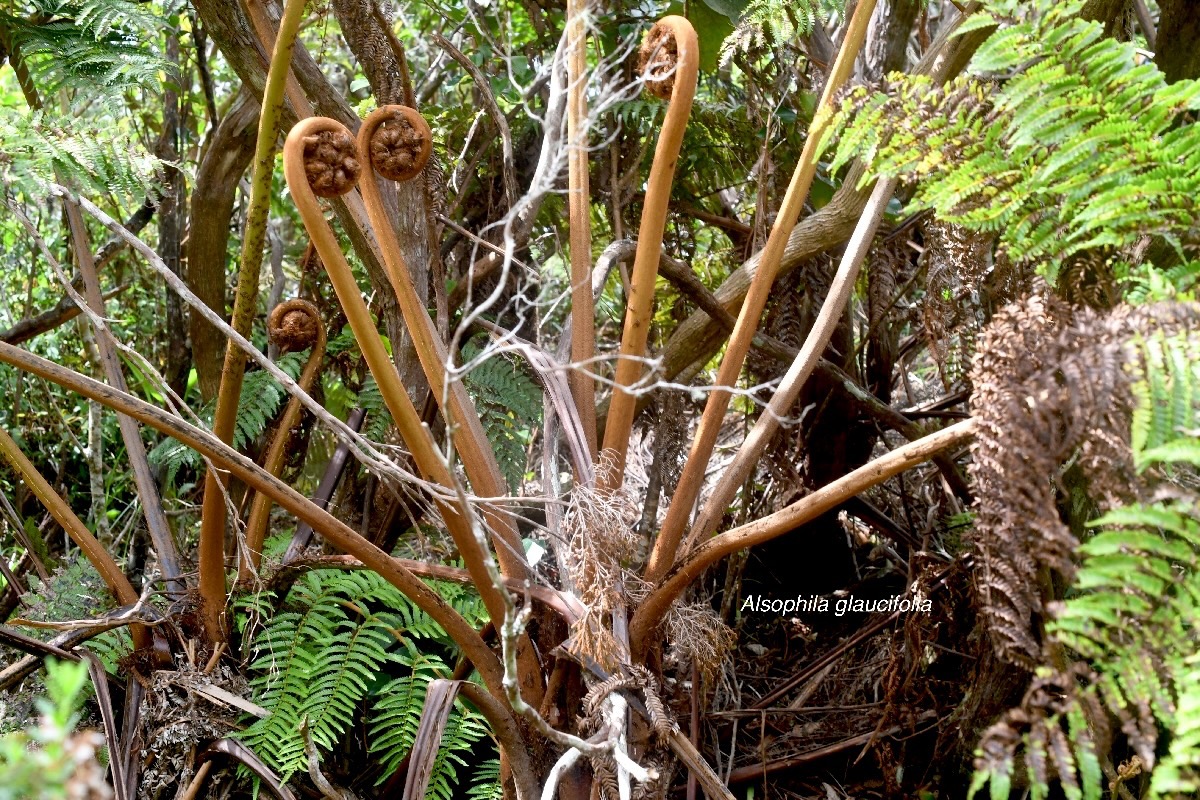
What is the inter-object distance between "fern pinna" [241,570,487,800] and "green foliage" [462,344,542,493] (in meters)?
0.33

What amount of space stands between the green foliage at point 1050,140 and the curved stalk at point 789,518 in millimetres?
248

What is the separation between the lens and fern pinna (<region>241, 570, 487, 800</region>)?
139 centimetres

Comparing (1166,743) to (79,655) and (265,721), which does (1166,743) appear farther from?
(79,655)

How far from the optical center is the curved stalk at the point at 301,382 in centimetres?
152

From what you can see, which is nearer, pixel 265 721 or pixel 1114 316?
pixel 1114 316

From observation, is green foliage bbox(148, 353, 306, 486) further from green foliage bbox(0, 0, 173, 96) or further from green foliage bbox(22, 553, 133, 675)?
green foliage bbox(0, 0, 173, 96)

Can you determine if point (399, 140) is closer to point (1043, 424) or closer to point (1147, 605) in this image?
point (1043, 424)

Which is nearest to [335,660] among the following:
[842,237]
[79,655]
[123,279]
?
[79,655]

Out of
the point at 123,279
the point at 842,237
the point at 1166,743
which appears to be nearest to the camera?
the point at 1166,743

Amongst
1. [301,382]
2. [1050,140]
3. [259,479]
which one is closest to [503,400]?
[301,382]

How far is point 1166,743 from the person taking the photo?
129cm

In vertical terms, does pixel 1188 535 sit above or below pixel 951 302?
below

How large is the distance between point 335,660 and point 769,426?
0.75 m

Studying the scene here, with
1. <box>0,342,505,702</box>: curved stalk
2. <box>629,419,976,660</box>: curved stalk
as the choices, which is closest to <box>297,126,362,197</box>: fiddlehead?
<box>0,342,505,702</box>: curved stalk
